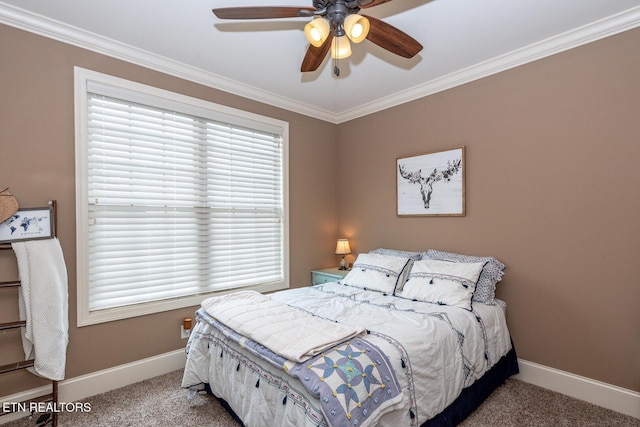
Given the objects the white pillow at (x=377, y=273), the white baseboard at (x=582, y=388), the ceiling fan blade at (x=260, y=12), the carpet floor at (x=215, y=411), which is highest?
the ceiling fan blade at (x=260, y=12)

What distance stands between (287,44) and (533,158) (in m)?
2.17

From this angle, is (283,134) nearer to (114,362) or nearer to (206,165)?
(206,165)

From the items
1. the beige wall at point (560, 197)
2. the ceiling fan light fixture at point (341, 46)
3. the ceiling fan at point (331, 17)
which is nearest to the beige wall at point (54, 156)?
the ceiling fan at point (331, 17)

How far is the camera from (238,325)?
195 cm

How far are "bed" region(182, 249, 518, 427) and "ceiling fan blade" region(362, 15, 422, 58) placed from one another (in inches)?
65.1

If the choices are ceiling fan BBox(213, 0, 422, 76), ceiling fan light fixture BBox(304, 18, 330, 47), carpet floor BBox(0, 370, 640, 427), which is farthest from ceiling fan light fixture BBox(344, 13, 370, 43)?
carpet floor BBox(0, 370, 640, 427)

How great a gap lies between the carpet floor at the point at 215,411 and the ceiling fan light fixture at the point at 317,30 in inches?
92.9

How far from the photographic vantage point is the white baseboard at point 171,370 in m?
2.18

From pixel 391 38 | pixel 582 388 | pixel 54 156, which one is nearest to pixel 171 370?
pixel 54 156

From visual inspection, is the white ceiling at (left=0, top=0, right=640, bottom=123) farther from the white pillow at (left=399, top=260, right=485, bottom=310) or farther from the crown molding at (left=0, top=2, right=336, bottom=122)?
the white pillow at (left=399, top=260, right=485, bottom=310)

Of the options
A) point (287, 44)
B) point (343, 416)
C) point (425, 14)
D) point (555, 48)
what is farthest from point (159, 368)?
point (555, 48)

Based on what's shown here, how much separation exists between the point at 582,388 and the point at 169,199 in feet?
11.7

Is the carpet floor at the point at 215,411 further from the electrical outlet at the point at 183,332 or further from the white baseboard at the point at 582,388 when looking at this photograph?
the electrical outlet at the point at 183,332

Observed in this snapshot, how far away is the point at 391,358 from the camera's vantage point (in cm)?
166
